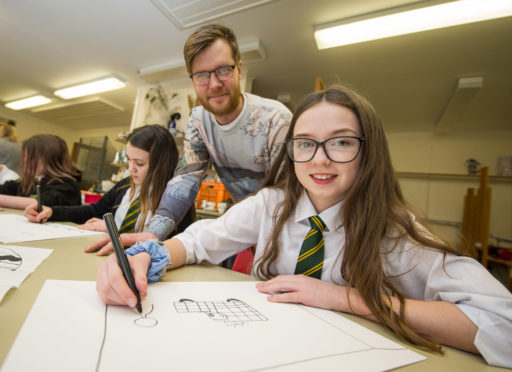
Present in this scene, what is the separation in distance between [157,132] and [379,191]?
1.07m

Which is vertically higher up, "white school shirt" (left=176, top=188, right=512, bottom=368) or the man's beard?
the man's beard

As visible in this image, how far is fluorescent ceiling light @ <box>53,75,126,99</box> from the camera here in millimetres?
3672

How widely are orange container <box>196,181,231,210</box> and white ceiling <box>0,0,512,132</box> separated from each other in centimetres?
144

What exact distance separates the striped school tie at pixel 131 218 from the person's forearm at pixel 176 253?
68cm

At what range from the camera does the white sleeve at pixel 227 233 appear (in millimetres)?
710

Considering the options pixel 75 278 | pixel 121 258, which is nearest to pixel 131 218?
pixel 75 278

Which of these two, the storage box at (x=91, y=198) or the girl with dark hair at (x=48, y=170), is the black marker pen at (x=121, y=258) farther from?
the storage box at (x=91, y=198)

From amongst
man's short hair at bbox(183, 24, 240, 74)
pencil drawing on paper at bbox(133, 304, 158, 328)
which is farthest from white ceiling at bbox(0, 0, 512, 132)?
pencil drawing on paper at bbox(133, 304, 158, 328)

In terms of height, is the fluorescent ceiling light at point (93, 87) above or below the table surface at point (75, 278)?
above

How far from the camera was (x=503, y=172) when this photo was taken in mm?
3865

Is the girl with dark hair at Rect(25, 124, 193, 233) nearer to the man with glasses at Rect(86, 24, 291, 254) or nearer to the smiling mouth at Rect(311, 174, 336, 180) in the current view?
the man with glasses at Rect(86, 24, 291, 254)

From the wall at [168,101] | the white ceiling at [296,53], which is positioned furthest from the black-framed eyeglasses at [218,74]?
the wall at [168,101]

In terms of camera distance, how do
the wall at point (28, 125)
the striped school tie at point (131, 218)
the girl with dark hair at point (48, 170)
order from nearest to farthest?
the striped school tie at point (131, 218) < the girl with dark hair at point (48, 170) < the wall at point (28, 125)

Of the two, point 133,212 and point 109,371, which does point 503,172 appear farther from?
point 109,371
